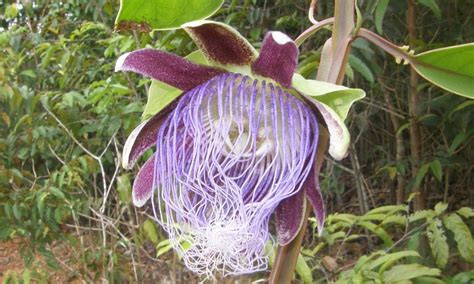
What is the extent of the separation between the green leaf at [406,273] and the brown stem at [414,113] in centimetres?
53

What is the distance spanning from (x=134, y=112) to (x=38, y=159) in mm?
856

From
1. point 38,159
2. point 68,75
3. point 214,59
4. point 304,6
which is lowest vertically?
point 38,159

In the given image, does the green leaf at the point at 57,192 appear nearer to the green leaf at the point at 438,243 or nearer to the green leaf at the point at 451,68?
the green leaf at the point at 438,243

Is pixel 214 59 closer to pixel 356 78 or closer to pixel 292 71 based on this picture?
pixel 292 71

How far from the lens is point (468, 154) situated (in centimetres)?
195

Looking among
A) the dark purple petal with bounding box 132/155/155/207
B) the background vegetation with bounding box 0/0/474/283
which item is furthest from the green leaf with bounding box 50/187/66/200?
the dark purple petal with bounding box 132/155/155/207

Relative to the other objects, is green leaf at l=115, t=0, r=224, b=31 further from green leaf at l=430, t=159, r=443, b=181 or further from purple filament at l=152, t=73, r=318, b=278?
green leaf at l=430, t=159, r=443, b=181

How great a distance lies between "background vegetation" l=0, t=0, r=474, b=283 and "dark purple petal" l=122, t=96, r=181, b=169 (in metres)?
0.88

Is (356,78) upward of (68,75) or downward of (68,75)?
upward

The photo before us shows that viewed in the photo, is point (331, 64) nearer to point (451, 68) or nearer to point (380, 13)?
point (451, 68)

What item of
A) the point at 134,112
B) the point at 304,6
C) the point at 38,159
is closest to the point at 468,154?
the point at 304,6

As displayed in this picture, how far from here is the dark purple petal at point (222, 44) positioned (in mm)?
452

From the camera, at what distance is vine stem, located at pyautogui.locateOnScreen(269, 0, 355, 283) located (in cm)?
44

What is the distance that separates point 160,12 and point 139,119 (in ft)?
4.78
